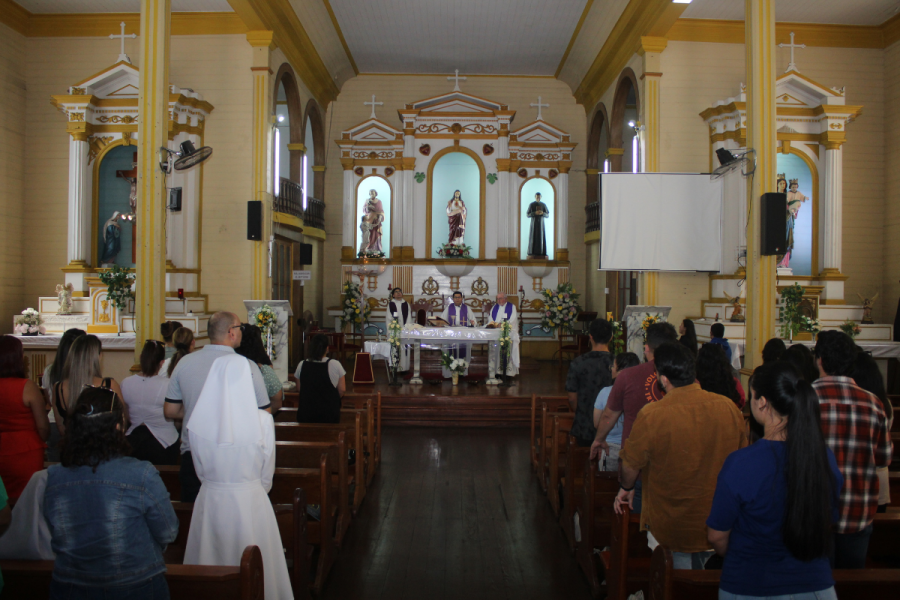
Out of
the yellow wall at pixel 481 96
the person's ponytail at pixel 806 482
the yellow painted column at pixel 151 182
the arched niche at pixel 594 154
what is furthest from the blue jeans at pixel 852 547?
the yellow wall at pixel 481 96

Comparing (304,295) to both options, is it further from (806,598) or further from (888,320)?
(806,598)

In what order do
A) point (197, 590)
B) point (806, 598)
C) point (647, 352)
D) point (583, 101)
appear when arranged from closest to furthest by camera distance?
point (806, 598) < point (197, 590) < point (647, 352) < point (583, 101)

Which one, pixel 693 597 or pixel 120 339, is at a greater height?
pixel 120 339

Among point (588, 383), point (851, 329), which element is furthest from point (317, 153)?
point (588, 383)

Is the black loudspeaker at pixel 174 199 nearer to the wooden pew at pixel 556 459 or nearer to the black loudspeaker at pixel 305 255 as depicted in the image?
the black loudspeaker at pixel 305 255

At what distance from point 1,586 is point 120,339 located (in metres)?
7.14

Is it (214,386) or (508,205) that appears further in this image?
(508,205)

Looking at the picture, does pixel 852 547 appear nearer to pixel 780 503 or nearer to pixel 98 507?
pixel 780 503

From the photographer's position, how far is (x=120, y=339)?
853 centimetres

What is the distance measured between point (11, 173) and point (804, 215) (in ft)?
45.7

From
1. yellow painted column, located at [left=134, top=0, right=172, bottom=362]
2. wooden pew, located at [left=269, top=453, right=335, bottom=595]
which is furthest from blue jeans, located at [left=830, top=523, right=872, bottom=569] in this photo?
yellow painted column, located at [left=134, top=0, right=172, bottom=362]

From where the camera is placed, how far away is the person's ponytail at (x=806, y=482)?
6.16ft

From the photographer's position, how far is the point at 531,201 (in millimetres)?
14758

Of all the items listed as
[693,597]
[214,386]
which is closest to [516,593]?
[693,597]
